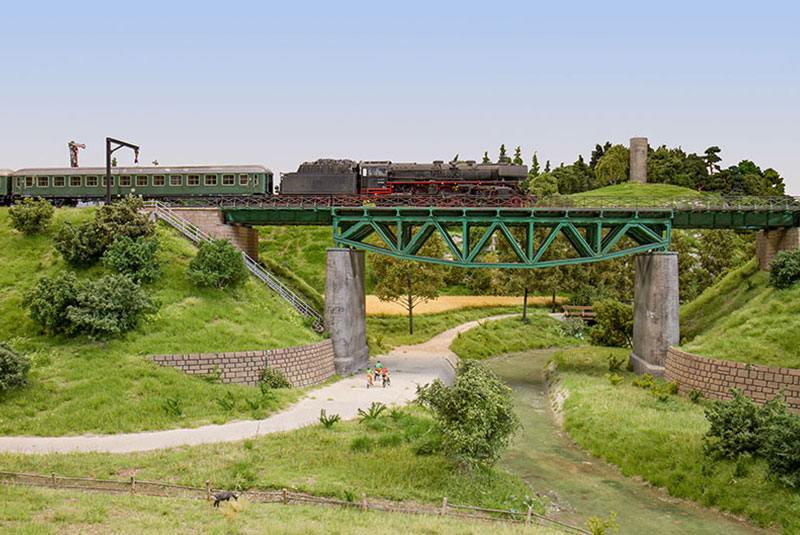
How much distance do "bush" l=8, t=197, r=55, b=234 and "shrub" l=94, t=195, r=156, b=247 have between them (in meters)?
4.79

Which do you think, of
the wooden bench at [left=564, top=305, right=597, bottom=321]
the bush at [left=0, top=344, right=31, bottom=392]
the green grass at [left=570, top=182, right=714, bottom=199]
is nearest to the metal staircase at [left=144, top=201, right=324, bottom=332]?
the bush at [left=0, top=344, right=31, bottom=392]

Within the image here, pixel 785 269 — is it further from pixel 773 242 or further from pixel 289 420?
pixel 289 420

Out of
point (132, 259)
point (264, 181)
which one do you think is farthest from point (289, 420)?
point (264, 181)

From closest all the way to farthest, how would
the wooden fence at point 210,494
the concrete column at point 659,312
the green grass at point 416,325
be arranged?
the wooden fence at point 210,494 → the concrete column at point 659,312 → the green grass at point 416,325

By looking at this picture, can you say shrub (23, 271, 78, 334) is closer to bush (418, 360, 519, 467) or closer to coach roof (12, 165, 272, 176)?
coach roof (12, 165, 272, 176)

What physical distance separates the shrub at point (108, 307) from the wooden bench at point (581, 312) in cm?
4727

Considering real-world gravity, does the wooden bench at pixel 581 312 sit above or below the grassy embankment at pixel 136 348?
below

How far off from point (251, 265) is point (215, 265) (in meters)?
5.60

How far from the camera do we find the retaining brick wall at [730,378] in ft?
96.3

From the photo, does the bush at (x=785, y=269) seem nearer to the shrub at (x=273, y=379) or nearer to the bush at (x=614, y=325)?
the bush at (x=614, y=325)

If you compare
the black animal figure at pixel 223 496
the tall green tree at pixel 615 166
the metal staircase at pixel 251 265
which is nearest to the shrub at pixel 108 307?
the metal staircase at pixel 251 265

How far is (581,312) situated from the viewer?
67.1m

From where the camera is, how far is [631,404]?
32.4 meters

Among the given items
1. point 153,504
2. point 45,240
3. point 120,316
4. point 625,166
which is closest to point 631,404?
point 153,504
